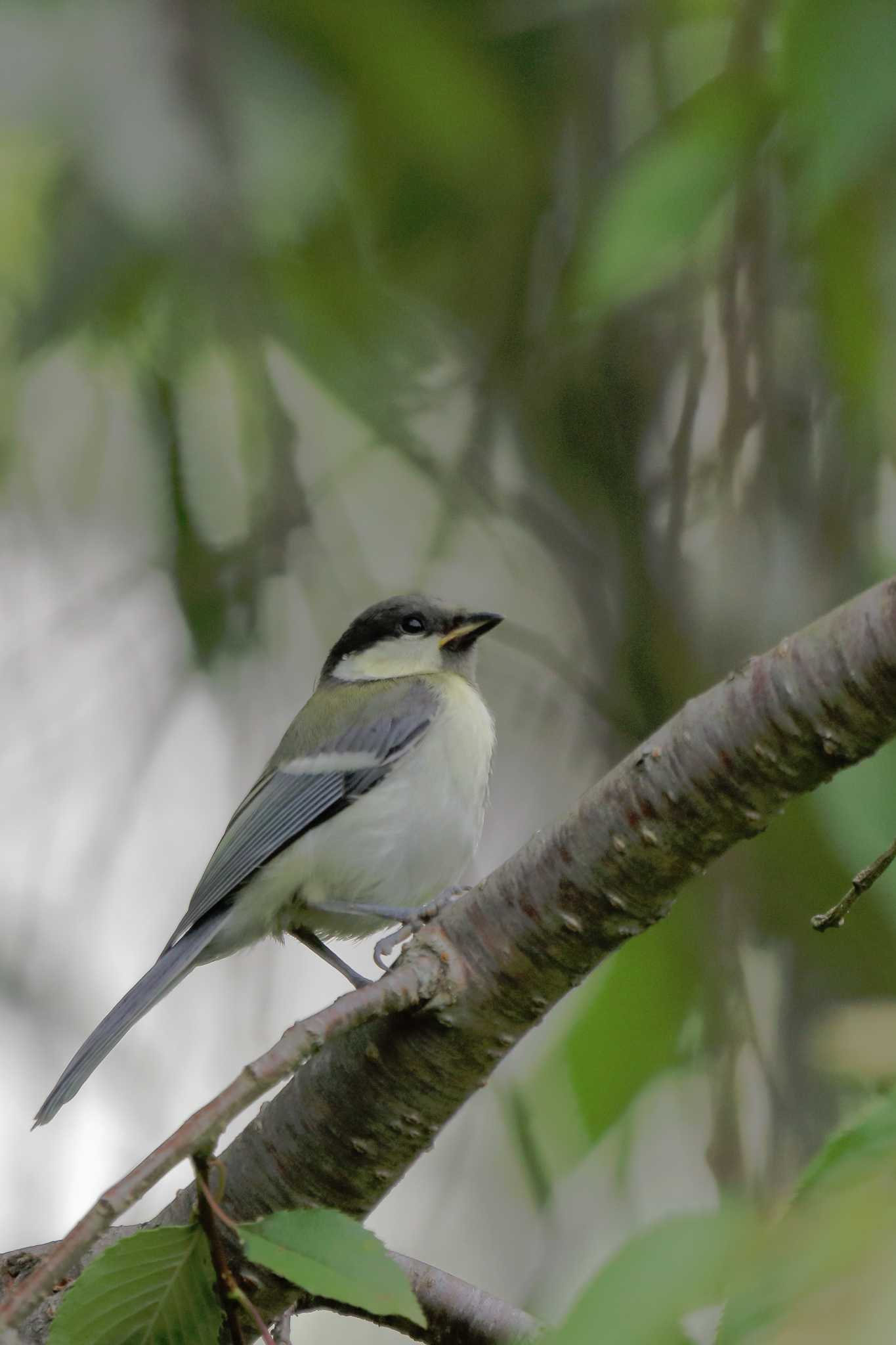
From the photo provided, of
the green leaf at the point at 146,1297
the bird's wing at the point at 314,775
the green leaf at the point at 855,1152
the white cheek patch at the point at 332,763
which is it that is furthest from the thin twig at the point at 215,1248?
the white cheek patch at the point at 332,763

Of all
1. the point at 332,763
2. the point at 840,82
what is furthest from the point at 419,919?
the point at 332,763

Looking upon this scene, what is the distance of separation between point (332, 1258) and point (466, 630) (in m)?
2.19

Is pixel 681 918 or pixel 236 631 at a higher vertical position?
pixel 236 631

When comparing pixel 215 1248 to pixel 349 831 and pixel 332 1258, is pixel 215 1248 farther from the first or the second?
pixel 349 831

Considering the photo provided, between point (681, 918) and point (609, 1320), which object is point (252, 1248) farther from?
point (681, 918)

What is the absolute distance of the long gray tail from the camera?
2098 mm

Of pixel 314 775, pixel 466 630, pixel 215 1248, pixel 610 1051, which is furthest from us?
pixel 466 630

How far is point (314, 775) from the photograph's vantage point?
2709 millimetres

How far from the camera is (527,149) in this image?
9.79 ft

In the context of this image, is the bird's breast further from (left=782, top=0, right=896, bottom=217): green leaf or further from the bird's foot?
(left=782, top=0, right=896, bottom=217): green leaf

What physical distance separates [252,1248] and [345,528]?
2763 millimetres

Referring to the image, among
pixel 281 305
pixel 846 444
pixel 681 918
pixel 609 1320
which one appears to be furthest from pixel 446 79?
pixel 609 1320

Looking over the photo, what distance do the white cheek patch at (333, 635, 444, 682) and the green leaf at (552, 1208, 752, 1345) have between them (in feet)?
7.68

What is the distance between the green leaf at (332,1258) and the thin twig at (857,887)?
20.5 inches
